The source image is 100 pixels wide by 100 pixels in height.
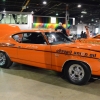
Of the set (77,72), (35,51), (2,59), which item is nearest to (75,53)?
(77,72)

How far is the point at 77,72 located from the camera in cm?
470

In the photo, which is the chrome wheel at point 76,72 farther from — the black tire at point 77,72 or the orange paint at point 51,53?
the orange paint at point 51,53

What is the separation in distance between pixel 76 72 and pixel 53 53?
0.86 m

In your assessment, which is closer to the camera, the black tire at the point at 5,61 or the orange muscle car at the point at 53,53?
the orange muscle car at the point at 53,53

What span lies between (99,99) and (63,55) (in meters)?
1.53

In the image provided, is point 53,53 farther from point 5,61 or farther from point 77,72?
point 5,61

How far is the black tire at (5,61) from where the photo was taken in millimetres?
6284

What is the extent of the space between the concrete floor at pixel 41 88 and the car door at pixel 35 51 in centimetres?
46

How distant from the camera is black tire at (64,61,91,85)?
4.48m

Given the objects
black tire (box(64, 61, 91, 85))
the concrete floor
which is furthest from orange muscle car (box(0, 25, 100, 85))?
the concrete floor

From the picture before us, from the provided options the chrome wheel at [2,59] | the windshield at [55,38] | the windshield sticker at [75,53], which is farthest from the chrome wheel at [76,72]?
the chrome wheel at [2,59]

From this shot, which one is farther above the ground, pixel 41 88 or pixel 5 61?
pixel 5 61

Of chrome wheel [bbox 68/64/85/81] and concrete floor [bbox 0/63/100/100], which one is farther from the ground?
chrome wheel [bbox 68/64/85/81]

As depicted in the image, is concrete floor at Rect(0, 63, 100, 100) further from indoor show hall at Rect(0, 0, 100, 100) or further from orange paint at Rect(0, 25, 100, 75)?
orange paint at Rect(0, 25, 100, 75)
